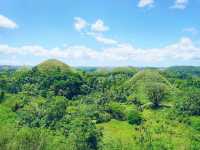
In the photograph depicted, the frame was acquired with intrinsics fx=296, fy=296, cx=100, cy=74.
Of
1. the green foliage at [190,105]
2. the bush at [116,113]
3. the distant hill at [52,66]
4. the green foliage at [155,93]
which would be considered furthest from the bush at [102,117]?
the distant hill at [52,66]

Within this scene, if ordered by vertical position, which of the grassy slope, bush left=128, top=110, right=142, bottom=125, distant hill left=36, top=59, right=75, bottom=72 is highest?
distant hill left=36, top=59, right=75, bottom=72

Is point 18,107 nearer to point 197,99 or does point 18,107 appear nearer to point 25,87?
point 25,87

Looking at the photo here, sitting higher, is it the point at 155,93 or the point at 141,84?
the point at 141,84

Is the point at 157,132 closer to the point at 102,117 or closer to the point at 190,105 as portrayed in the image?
the point at 102,117

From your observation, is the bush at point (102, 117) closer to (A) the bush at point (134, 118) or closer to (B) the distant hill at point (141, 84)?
(A) the bush at point (134, 118)

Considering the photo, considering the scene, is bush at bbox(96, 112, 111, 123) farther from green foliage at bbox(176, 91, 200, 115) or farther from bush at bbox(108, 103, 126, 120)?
green foliage at bbox(176, 91, 200, 115)

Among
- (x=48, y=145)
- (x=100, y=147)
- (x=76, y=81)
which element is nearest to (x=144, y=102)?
(x=76, y=81)

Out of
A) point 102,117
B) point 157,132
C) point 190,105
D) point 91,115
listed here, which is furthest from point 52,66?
point 157,132

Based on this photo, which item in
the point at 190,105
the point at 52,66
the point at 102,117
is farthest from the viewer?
the point at 52,66

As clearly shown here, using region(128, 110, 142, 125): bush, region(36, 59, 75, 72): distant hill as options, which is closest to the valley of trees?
region(128, 110, 142, 125): bush
